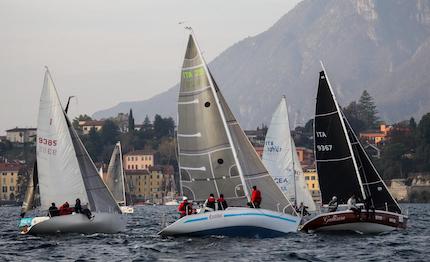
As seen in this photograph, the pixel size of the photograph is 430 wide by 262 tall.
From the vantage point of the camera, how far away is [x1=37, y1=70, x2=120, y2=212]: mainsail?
45562 mm

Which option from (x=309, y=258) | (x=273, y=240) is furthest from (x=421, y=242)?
(x=309, y=258)

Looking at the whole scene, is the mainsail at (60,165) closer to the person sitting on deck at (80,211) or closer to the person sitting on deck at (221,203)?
the person sitting on deck at (80,211)

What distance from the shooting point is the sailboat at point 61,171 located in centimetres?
4550

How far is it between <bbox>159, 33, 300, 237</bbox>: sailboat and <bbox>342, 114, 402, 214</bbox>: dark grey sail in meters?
6.14

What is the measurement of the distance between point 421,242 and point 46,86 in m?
16.4

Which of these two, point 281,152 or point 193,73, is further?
point 281,152

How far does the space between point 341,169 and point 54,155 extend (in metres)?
11.8

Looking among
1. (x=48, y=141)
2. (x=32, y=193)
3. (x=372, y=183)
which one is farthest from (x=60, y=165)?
(x=372, y=183)

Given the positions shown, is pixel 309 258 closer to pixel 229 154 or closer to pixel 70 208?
pixel 229 154

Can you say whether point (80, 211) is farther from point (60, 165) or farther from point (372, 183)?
point (372, 183)

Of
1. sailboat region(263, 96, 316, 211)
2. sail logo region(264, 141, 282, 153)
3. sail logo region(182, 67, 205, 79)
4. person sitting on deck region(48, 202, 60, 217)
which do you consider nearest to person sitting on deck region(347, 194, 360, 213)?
sail logo region(182, 67, 205, 79)

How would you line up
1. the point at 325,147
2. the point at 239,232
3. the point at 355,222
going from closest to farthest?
1. the point at 239,232
2. the point at 355,222
3. the point at 325,147

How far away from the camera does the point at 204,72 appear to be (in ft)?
128

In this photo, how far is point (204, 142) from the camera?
3938cm
